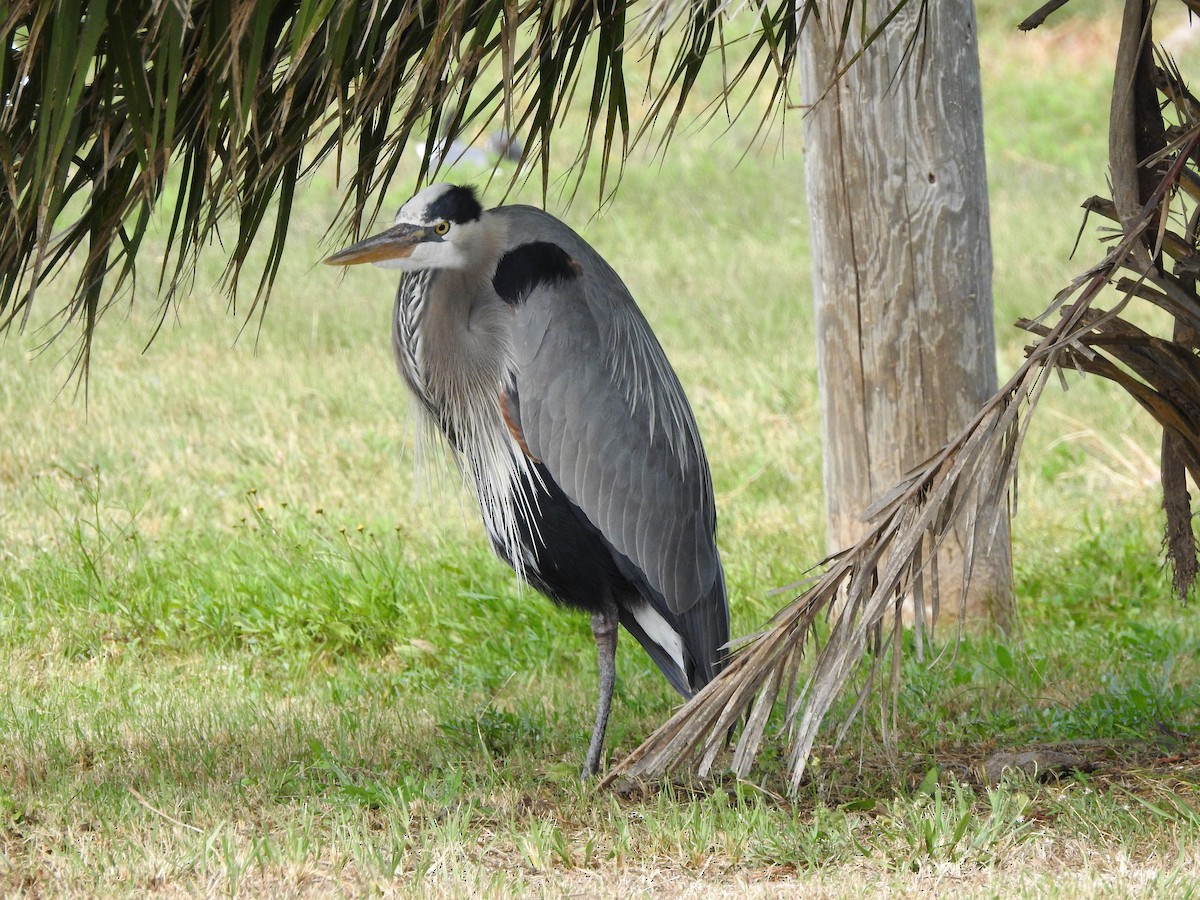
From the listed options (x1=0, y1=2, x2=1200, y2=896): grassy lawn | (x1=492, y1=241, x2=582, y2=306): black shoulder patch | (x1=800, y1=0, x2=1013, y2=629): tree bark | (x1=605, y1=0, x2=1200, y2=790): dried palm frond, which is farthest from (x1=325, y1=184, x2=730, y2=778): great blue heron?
(x1=800, y1=0, x2=1013, y2=629): tree bark

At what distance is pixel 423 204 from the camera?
12.4 feet

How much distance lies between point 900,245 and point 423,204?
1939mm

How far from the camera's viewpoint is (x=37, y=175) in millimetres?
2734

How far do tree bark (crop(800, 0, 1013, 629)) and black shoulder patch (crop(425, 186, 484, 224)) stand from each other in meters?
1.54

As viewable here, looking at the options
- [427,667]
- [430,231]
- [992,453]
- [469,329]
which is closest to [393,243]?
[430,231]

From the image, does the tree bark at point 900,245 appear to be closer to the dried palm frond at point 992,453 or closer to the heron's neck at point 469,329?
the heron's neck at point 469,329

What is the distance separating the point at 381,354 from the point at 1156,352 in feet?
23.8

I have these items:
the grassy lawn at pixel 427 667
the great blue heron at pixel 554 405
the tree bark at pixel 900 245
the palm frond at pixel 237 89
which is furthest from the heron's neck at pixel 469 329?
the tree bark at pixel 900 245

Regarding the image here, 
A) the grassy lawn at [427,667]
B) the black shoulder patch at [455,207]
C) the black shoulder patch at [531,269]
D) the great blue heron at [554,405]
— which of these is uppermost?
the black shoulder patch at [455,207]

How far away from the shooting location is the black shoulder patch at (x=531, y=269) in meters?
3.80

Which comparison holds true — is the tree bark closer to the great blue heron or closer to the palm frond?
the great blue heron

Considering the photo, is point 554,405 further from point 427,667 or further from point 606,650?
point 427,667

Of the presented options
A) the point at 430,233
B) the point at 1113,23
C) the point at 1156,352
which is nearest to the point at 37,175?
the point at 430,233

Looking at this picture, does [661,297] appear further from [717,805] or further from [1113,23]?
[1113,23]
